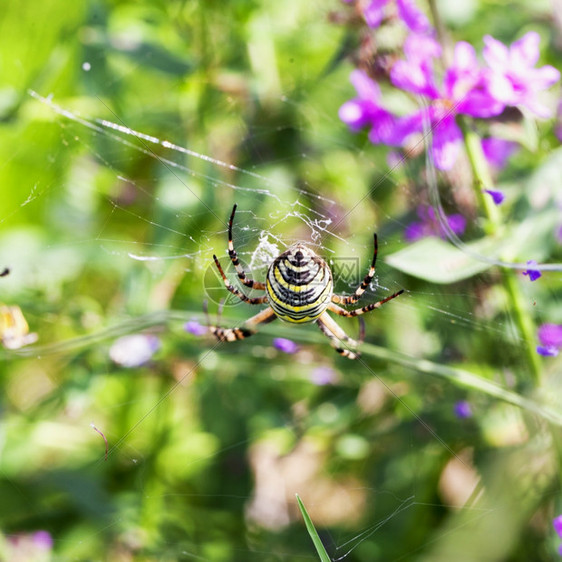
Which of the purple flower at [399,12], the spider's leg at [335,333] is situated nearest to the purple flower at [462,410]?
the spider's leg at [335,333]

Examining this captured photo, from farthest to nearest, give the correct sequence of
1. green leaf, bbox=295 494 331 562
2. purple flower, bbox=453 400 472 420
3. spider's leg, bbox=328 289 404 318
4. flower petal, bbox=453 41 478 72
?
1. purple flower, bbox=453 400 472 420
2. spider's leg, bbox=328 289 404 318
3. flower petal, bbox=453 41 478 72
4. green leaf, bbox=295 494 331 562

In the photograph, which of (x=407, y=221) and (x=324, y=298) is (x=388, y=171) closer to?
(x=407, y=221)

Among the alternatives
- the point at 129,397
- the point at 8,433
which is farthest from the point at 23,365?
the point at 129,397

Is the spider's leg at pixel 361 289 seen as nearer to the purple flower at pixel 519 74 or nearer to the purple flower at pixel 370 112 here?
the purple flower at pixel 370 112

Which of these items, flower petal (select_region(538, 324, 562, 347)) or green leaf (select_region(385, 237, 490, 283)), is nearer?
green leaf (select_region(385, 237, 490, 283))

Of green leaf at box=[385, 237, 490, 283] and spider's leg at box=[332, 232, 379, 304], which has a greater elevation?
green leaf at box=[385, 237, 490, 283]

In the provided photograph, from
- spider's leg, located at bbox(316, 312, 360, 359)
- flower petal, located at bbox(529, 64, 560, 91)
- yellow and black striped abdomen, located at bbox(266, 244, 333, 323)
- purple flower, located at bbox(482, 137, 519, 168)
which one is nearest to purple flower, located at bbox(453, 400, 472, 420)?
spider's leg, located at bbox(316, 312, 360, 359)

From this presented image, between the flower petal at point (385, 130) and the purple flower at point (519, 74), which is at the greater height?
the purple flower at point (519, 74)

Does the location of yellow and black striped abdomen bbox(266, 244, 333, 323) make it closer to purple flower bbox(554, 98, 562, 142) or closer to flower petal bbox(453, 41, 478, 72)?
flower petal bbox(453, 41, 478, 72)
